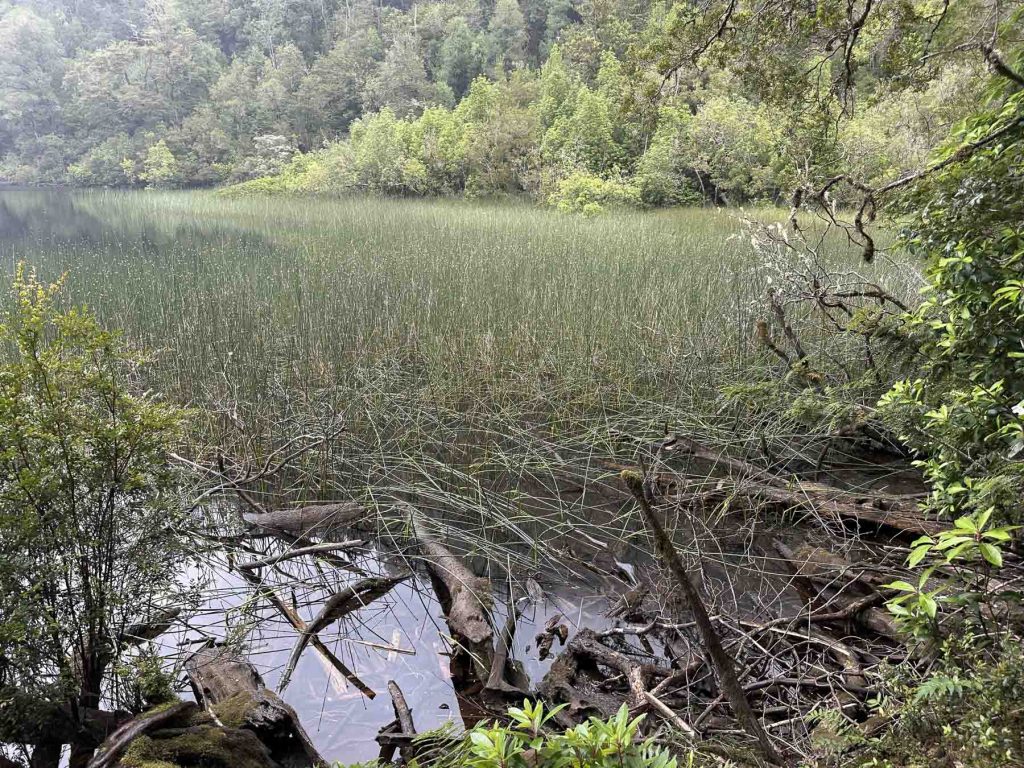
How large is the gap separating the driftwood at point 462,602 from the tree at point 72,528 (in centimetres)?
76

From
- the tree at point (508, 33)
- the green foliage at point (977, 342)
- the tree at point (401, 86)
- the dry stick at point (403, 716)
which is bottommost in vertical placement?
the dry stick at point (403, 716)

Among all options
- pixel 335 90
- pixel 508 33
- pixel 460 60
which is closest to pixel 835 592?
pixel 460 60

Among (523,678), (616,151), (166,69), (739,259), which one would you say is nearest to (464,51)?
(166,69)

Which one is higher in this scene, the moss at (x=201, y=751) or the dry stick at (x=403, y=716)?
the moss at (x=201, y=751)

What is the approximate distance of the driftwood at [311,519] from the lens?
229cm

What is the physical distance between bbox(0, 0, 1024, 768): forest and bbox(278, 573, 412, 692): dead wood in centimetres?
1

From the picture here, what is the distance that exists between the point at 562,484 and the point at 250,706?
1.63 m

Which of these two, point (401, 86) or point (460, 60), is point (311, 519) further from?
point (460, 60)

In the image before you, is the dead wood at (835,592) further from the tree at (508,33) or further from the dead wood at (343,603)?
the tree at (508,33)

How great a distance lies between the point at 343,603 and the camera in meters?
1.99

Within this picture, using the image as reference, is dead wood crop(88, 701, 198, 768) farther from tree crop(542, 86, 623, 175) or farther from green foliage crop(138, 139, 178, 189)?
green foliage crop(138, 139, 178, 189)

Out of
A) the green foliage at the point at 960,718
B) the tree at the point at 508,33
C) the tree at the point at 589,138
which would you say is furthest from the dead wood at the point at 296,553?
the tree at the point at 508,33

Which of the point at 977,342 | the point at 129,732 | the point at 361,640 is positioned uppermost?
the point at 977,342

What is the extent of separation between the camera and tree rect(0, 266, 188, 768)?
1.22 m
